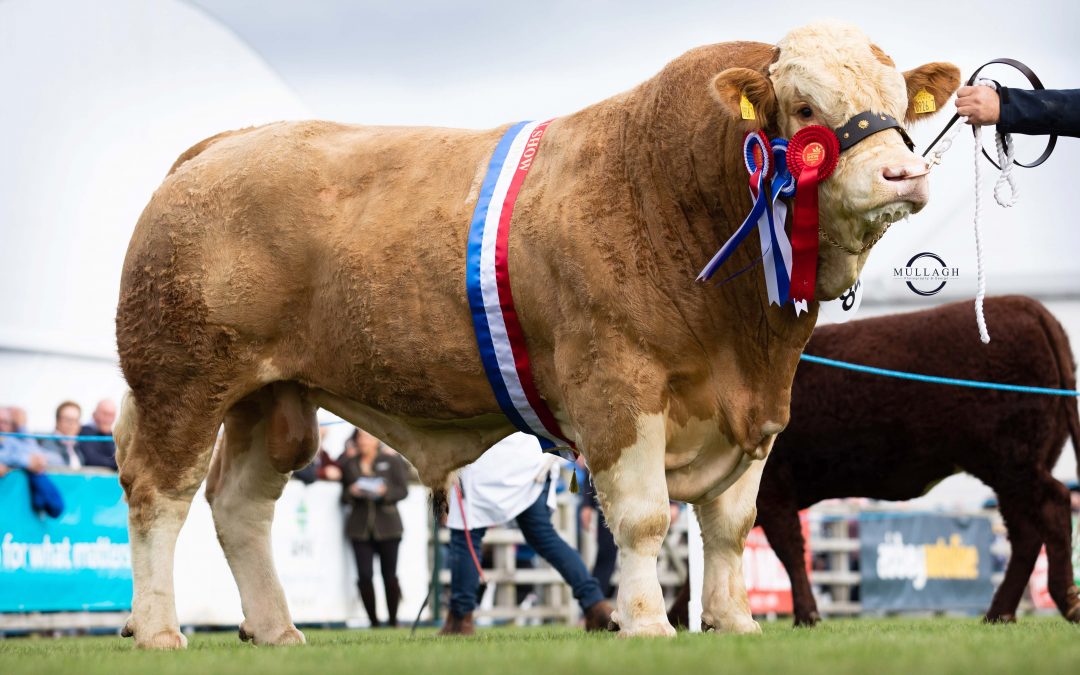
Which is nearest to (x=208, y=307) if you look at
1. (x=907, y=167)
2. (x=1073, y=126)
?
(x=907, y=167)

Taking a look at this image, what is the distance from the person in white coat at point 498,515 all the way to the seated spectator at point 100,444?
11.7 ft

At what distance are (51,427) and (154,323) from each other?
25.9 feet

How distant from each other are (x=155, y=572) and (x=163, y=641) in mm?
306

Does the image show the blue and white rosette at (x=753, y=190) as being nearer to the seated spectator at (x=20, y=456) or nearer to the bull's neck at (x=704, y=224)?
the bull's neck at (x=704, y=224)

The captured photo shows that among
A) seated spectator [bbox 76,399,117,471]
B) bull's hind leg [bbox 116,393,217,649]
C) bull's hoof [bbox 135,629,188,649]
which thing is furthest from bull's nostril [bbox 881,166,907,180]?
seated spectator [bbox 76,399,117,471]

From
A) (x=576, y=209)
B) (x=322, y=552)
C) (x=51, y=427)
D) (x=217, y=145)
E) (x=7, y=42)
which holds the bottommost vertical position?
(x=322, y=552)

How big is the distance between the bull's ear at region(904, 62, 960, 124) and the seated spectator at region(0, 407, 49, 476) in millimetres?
7303

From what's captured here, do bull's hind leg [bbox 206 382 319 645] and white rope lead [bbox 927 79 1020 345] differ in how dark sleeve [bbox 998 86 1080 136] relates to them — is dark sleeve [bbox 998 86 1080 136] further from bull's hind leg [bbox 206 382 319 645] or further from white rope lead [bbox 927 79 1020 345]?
bull's hind leg [bbox 206 382 319 645]

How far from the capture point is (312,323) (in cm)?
652

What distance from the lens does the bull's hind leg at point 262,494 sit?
6.82 m

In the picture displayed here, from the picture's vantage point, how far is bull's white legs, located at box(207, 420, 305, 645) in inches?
268

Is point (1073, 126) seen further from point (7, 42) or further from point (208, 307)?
point (7, 42)

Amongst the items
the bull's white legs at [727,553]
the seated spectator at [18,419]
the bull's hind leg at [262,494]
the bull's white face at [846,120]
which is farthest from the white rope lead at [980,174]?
the seated spectator at [18,419]

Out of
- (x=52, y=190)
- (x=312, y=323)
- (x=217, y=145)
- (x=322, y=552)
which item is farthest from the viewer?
(x=52, y=190)
